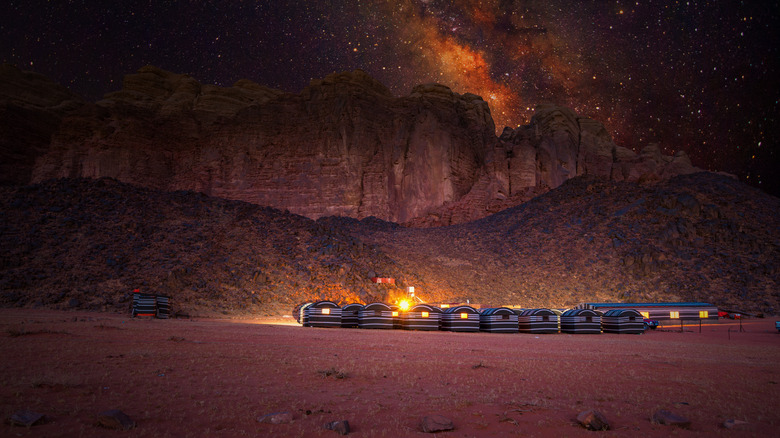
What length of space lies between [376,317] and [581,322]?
14384 millimetres

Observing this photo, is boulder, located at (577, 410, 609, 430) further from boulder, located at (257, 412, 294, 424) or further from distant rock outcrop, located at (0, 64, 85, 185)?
distant rock outcrop, located at (0, 64, 85, 185)

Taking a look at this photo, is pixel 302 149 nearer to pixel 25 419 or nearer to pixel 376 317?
pixel 376 317

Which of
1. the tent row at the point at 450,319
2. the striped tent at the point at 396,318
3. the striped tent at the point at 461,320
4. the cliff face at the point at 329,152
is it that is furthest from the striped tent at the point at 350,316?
the cliff face at the point at 329,152

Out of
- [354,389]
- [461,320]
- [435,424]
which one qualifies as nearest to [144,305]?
[461,320]

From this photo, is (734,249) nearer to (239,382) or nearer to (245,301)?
(245,301)

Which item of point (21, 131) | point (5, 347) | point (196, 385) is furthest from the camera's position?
point (21, 131)

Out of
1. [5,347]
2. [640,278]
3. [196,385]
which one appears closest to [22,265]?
[5,347]

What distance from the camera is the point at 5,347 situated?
11.7 m

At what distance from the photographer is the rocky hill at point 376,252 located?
37.4 m

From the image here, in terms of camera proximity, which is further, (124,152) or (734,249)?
(124,152)

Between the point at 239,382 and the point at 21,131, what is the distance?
10600cm

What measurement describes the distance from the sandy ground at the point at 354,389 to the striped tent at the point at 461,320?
14243mm

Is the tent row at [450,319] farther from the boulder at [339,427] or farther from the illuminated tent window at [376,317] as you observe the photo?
the boulder at [339,427]

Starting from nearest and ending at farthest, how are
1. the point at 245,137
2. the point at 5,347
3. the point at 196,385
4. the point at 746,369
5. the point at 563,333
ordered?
the point at 196,385
the point at 5,347
the point at 746,369
the point at 563,333
the point at 245,137
